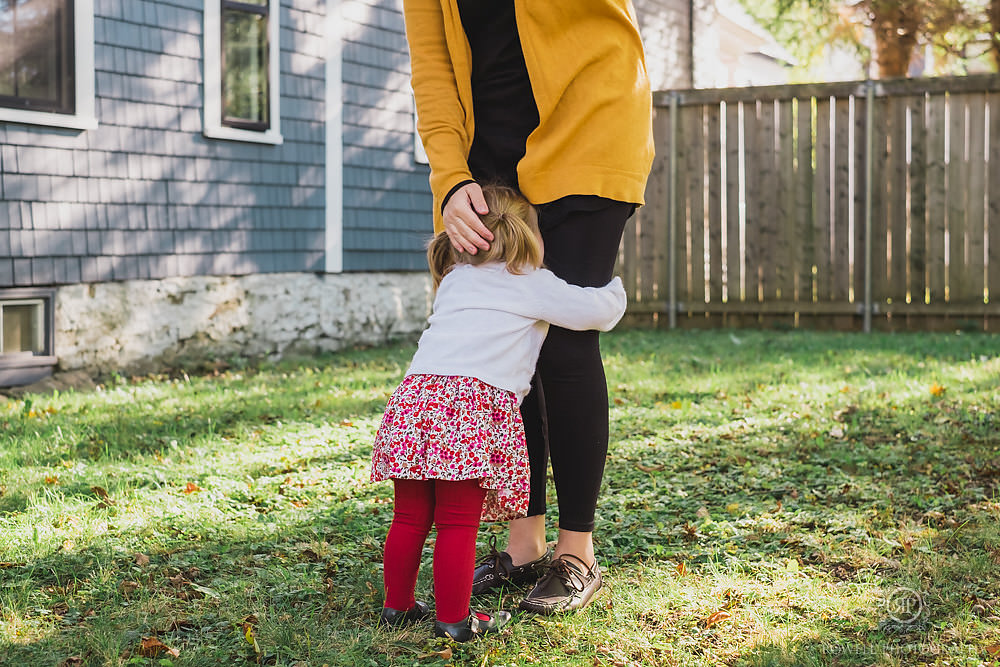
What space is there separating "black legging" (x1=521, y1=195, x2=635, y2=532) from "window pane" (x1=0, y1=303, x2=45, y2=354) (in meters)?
4.35

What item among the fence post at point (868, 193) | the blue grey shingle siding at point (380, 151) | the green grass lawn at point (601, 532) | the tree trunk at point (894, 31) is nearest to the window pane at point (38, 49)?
the green grass lawn at point (601, 532)

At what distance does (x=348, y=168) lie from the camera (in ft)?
25.3

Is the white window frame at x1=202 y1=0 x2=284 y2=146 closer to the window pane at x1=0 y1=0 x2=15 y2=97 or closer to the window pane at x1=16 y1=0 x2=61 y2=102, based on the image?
the window pane at x1=16 y1=0 x2=61 y2=102

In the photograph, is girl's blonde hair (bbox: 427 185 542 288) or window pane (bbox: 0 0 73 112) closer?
girl's blonde hair (bbox: 427 185 542 288)

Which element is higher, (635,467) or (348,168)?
(348,168)

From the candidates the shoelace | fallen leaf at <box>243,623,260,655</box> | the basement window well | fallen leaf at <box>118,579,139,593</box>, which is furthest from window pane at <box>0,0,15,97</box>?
the shoelace

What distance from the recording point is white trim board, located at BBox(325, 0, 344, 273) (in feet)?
24.6

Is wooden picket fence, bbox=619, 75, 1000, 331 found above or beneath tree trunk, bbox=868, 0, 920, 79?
beneath

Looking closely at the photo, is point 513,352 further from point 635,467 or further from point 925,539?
point 635,467

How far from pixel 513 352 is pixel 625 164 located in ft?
1.69

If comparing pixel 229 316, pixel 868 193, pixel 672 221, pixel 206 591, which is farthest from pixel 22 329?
pixel 868 193

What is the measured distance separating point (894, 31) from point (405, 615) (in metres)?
12.4

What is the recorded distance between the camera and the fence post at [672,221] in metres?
9.04

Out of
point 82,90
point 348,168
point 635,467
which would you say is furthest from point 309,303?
point 635,467
